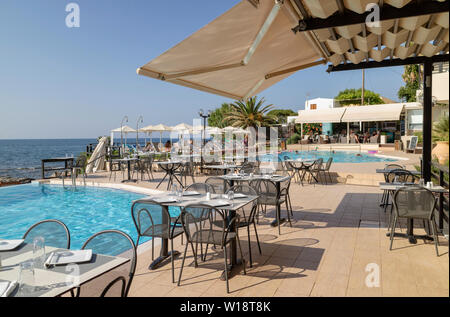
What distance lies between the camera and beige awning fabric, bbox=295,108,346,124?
22109 millimetres

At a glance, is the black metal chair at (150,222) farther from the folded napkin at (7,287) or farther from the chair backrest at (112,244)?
the folded napkin at (7,287)

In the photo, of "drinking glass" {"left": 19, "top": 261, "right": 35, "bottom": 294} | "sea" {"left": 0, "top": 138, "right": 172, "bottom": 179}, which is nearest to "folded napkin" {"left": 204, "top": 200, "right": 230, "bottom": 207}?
"drinking glass" {"left": 19, "top": 261, "right": 35, "bottom": 294}

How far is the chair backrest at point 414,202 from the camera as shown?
369 cm

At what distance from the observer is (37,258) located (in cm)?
199

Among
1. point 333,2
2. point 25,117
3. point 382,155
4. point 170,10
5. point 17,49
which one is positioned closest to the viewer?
point 333,2

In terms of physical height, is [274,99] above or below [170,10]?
below

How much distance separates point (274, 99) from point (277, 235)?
23136 mm

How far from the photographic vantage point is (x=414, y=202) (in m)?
3.87

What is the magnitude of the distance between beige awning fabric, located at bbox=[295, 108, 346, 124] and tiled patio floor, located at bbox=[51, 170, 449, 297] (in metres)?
17.3

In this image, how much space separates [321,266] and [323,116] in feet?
69.2

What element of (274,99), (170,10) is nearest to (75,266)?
(170,10)

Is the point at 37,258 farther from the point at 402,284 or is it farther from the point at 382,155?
the point at 382,155

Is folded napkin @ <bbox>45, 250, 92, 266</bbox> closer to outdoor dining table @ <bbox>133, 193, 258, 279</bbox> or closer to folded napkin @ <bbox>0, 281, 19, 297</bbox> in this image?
folded napkin @ <bbox>0, 281, 19, 297</bbox>
